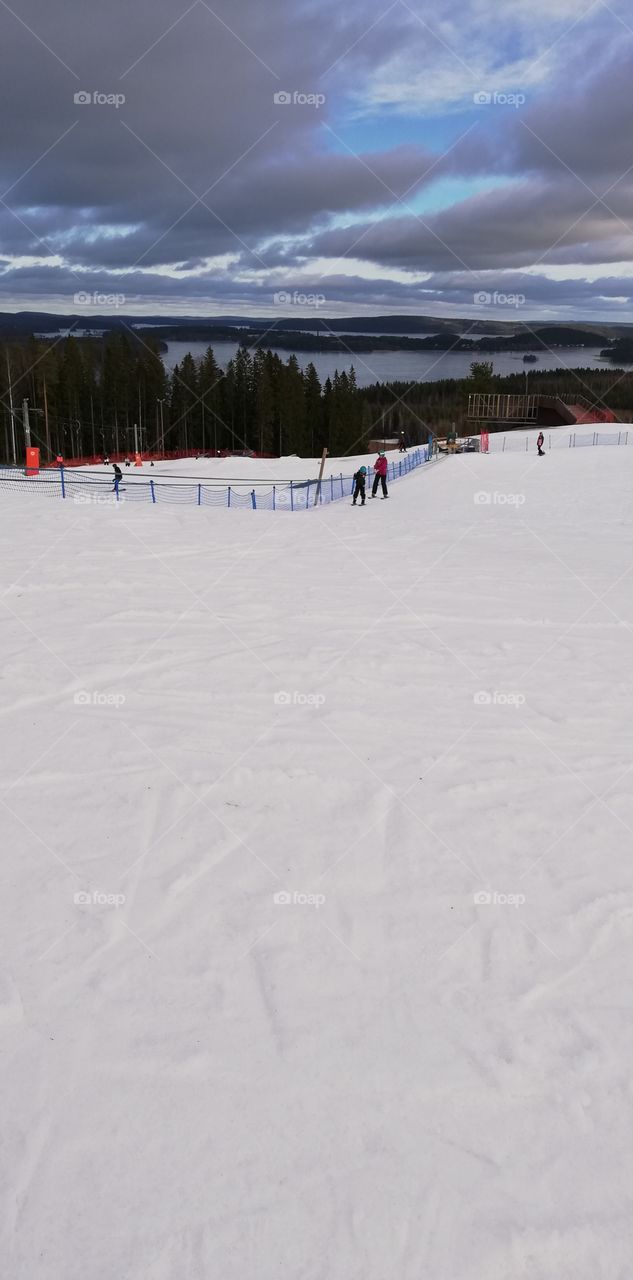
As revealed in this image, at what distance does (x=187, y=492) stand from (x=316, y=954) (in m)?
31.2

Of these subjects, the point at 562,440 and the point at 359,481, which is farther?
the point at 562,440

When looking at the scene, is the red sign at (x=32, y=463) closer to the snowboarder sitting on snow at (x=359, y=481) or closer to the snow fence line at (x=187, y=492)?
the snow fence line at (x=187, y=492)

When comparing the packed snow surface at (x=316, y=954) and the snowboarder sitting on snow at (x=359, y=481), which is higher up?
the snowboarder sitting on snow at (x=359, y=481)

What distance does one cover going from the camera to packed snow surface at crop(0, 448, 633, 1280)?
3.48 metres

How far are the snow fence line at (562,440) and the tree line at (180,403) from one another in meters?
39.3

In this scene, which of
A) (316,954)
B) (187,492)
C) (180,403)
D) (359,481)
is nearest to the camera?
(316,954)

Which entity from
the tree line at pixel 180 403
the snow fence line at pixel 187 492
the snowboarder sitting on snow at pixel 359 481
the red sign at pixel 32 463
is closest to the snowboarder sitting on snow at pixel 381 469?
the snowboarder sitting on snow at pixel 359 481

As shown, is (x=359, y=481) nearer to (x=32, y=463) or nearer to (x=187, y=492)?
(x=187, y=492)

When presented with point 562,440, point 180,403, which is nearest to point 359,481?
point 562,440

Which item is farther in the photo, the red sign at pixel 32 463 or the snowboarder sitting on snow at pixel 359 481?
the red sign at pixel 32 463

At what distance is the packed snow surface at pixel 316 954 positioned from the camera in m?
3.48

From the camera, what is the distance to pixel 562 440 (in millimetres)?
49750

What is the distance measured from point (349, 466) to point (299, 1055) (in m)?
49.8

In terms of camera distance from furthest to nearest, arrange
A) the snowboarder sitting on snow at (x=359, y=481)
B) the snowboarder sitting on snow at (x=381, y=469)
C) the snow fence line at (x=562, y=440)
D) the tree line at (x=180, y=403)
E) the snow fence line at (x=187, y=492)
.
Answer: the tree line at (x=180, y=403) < the snow fence line at (x=562, y=440) < the snow fence line at (x=187, y=492) < the snowboarder sitting on snow at (x=381, y=469) < the snowboarder sitting on snow at (x=359, y=481)
